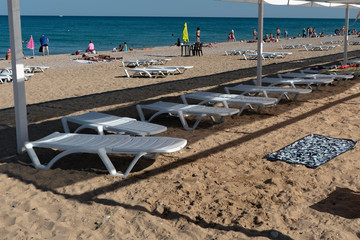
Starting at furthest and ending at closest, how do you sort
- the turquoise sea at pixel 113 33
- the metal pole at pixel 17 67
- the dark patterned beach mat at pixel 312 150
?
the turquoise sea at pixel 113 33 → the metal pole at pixel 17 67 → the dark patterned beach mat at pixel 312 150

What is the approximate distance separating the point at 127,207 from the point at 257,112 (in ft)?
12.1

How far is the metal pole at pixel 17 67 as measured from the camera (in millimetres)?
4301

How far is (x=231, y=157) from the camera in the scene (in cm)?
437

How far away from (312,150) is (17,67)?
3269 millimetres

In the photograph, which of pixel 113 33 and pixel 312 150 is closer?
pixel 312 150

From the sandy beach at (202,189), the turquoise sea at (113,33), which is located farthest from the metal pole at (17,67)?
the turquoise sea at (113,33)

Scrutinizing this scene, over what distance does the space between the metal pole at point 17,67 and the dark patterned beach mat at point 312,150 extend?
105 inches

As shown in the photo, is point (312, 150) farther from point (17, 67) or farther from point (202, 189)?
point (17, 67)

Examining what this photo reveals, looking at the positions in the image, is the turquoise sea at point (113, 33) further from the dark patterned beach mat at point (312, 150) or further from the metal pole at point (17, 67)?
the dark patterned beach mat at point (312, 150)

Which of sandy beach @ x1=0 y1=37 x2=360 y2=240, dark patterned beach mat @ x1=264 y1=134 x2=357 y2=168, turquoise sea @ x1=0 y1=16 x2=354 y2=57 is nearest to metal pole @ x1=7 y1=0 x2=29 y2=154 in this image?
sandy beach @ x1=0 y1=37 x2=360 y2=240

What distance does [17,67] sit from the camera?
174 inches

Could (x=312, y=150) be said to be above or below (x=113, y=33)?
below

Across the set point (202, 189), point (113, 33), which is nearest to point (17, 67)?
point (202, 189)

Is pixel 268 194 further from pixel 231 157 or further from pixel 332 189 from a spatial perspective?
pixel 231 157
